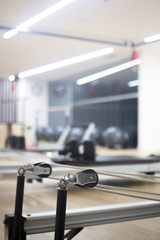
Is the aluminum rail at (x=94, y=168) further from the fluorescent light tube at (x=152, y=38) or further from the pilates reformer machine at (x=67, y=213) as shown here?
the fluorescent light tube at (x=152, y=38)

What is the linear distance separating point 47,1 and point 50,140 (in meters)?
6.38

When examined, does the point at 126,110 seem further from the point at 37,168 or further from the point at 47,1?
the point at 37,168

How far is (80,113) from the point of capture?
509 inches

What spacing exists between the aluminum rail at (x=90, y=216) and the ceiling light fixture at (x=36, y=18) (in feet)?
13.8

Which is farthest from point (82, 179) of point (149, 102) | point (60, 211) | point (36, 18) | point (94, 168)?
point (149, 102)

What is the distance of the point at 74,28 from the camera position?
6.59m

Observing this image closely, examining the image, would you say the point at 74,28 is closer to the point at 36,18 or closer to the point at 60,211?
the point at 36,18

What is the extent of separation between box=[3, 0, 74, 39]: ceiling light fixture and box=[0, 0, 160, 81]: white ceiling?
99 millimetres

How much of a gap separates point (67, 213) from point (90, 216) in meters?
0.11

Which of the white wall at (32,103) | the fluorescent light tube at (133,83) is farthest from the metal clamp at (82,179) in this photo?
the fluorescent light tube at (133,83)

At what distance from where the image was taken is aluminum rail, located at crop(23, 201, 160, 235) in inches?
52.5

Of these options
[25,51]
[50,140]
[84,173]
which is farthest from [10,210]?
[50,140]

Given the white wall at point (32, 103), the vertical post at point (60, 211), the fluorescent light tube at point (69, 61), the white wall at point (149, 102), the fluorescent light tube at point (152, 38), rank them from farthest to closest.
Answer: the white wall at point (32, 103)
the fluorescent light tube at point (69, 61)
the white wall at point (149, 102)
the fluorescent light tube at point (152, 38)
the vertical post at point (60, 211)

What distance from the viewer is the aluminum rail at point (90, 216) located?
1333 millimetres
